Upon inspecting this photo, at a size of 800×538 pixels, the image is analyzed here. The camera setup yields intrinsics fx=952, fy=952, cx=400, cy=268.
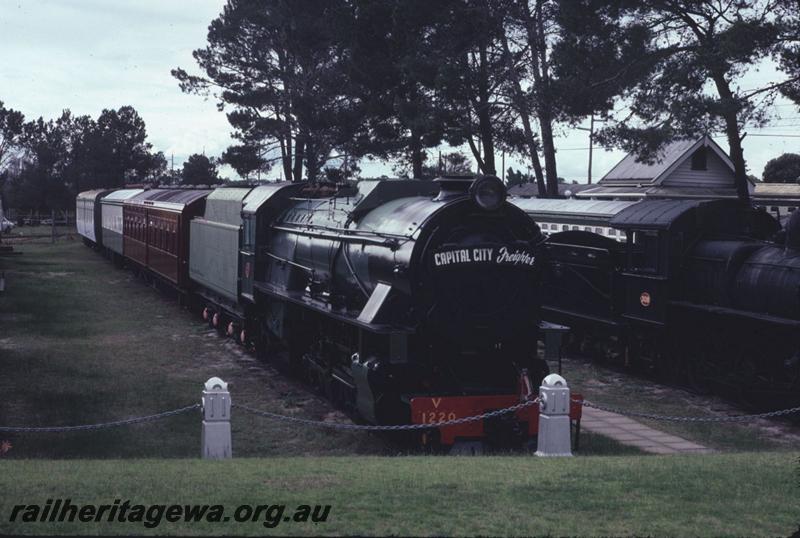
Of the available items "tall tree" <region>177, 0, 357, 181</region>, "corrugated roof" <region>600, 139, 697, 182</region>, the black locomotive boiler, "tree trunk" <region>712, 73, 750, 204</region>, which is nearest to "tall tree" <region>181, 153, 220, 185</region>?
"tall tree" <region>177, 0, 357, 181</region>

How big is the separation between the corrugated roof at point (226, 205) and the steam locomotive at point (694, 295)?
6.54m

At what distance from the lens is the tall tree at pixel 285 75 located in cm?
3797

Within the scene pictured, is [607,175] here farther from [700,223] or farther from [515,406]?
[515,406]

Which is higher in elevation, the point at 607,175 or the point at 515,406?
the point at 607,175

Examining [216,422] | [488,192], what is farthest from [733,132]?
[216,422]

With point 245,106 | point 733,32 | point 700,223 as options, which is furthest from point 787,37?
point 245,106

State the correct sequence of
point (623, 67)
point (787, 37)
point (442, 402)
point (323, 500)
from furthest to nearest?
point (623, 67), point (787, 37), point (442, 402), point (323, 500)

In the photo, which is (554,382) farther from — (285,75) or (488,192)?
(285,75)

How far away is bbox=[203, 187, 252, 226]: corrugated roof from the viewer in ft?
64.1

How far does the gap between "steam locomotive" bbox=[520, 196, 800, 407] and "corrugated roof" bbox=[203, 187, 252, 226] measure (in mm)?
6536

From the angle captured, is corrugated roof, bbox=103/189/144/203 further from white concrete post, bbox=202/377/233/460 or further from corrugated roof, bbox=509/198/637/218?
white concrete post, bbox=202/377/233/460

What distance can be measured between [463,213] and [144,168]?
82120mm

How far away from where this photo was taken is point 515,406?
1085 cm

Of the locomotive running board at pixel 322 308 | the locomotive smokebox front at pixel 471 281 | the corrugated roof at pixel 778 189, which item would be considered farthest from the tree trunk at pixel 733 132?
the corrugated roof at pixel 778 189
